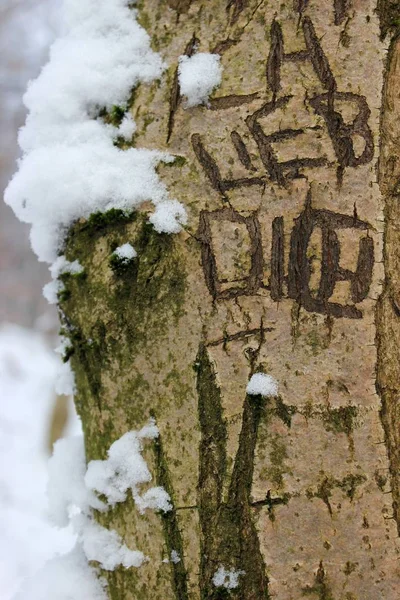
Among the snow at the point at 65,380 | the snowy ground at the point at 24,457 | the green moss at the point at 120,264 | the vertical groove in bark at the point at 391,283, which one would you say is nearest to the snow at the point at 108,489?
the snow at the point at 65,380

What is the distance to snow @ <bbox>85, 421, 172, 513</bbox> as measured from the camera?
85 cm

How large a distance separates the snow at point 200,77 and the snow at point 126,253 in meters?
0.26

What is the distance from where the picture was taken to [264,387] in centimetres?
79

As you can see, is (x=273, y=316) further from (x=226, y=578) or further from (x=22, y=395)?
(x=22, y=395)

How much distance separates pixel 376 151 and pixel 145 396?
541mm

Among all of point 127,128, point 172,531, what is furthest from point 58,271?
point 172,531

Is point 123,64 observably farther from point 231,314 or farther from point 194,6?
point 231,314

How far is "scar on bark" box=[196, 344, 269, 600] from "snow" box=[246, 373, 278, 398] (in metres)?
0.01

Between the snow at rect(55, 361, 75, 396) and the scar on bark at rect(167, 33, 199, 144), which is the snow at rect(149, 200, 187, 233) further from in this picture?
the snow at rect(55, 361, 75, 396)

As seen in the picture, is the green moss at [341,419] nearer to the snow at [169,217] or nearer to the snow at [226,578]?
the snow at [226,578]

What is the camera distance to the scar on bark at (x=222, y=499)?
2.57 feet

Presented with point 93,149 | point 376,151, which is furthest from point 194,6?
point 376,151

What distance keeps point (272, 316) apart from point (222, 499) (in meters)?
0.29

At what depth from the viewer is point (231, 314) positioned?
82cm
